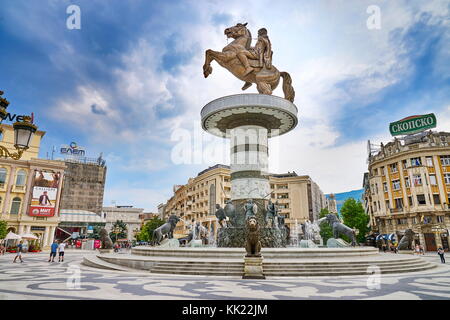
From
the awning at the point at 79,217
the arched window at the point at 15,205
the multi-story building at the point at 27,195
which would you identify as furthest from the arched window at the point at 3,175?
the awning at the point at 79,217

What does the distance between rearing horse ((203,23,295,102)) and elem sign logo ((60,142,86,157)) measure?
75498 millimetres

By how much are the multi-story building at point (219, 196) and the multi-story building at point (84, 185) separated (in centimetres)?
2609

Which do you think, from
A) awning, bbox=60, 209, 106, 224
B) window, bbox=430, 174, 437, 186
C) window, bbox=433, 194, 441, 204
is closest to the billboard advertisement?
awning, bbox=60, 209, 106, 224

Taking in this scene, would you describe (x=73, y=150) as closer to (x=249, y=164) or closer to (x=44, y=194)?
(x=44, y=194)

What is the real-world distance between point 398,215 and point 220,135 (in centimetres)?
3361

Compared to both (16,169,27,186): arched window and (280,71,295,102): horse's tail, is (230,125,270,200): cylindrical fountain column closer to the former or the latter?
(280,71,295,102): horse's tail

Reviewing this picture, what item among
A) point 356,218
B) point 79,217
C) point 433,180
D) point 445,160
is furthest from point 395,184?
point 79,217

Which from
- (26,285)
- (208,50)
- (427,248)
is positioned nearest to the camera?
(26,285)

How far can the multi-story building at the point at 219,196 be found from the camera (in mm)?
63562

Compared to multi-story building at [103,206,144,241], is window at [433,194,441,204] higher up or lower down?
lower down

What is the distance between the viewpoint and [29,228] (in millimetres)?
44125

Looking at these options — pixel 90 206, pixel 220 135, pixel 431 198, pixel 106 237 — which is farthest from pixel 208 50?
pixel 90 206

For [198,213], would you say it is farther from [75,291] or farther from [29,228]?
[75,291]

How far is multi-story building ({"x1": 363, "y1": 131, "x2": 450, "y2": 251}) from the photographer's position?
3950 centimetres
